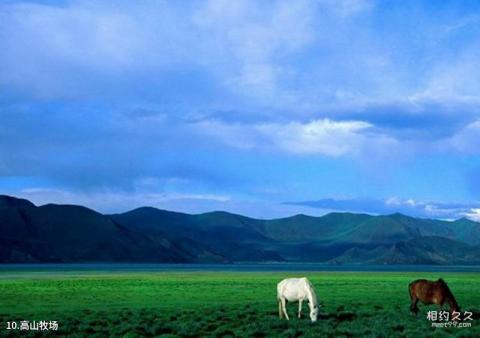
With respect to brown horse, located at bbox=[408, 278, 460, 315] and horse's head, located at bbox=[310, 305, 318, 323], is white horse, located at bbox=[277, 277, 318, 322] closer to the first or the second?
horse's head, located at bbox=[310, 305, 318, 323]

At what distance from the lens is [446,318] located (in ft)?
89.9

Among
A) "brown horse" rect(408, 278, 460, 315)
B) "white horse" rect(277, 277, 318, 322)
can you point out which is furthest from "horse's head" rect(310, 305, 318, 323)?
"brown horse" rect(408, 278, 460, 315)

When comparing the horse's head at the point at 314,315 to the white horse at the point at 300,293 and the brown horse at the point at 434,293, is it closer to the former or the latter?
the white horse at the point at 300,293

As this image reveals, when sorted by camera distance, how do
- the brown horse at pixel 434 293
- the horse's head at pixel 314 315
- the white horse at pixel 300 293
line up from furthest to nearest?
the brown horse at pixel 434 293
the white horse at pixel 300 293
the horse's head at pixel 314 315

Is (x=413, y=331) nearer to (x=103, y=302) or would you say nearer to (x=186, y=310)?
(x=186, y=310)

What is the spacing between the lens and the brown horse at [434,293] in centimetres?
2756

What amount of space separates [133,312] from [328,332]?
11149 mm

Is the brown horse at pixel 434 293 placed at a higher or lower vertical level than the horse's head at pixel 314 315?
higher

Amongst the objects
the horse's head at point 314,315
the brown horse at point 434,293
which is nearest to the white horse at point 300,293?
the horse's head at point 314,315

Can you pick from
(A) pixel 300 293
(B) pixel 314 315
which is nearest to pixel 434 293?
(B) pixel 314 315

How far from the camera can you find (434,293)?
2777cm

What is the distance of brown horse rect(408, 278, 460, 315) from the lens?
27562 mm

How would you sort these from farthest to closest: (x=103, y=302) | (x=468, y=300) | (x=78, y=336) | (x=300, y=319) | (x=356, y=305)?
(x=468, y=300)
(x=103, y=302)
(x=356, y=305)
(x=300, y=319)
(x=78, y=336)

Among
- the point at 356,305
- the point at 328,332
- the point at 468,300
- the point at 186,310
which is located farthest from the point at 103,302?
the point at 468,300
